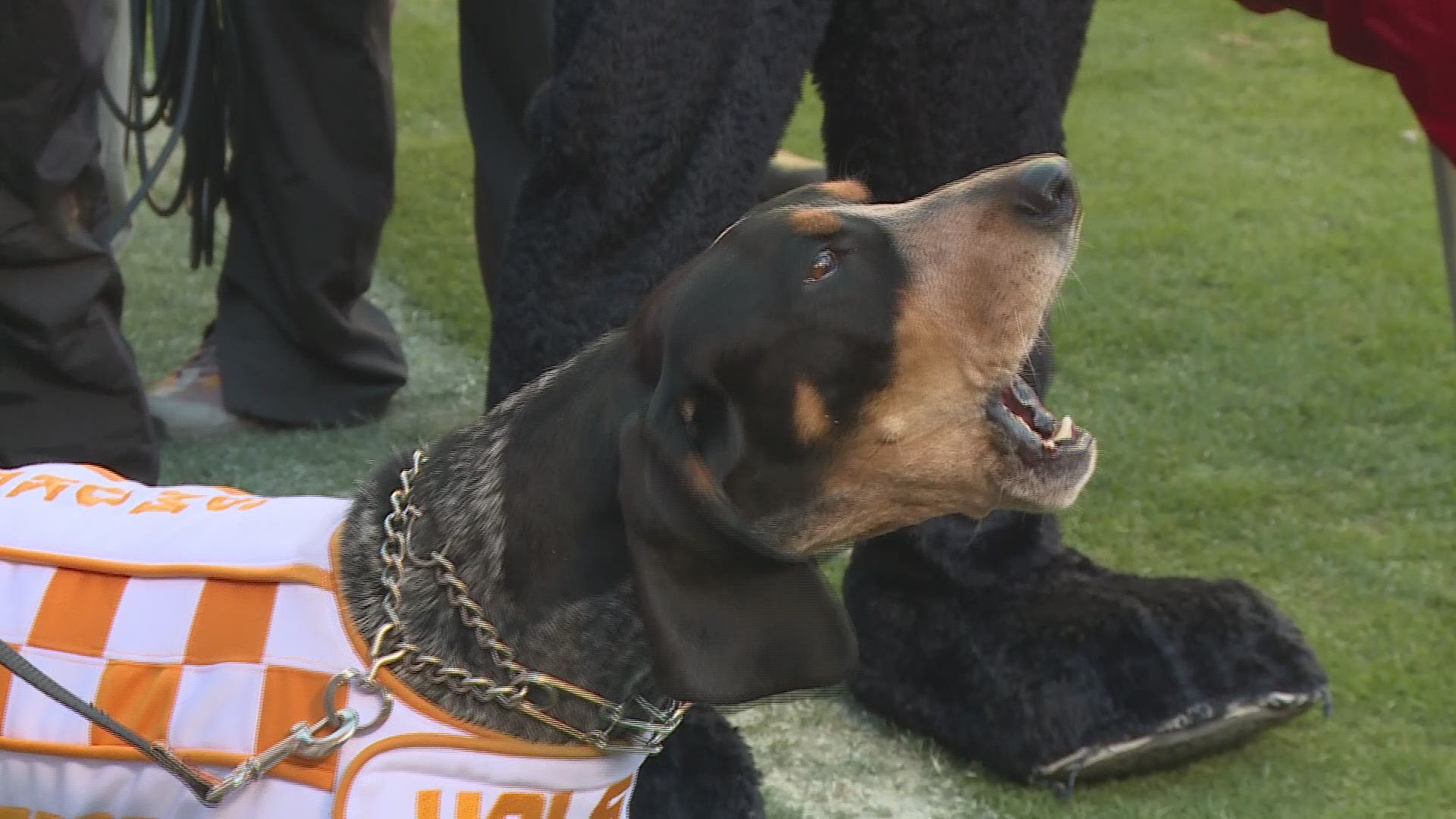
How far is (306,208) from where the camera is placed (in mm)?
4109

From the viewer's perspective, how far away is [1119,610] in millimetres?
2857

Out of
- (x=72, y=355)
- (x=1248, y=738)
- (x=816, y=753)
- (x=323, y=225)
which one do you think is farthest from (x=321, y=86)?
(x=1248, y=738)

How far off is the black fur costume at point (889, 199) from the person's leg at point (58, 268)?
1142mm

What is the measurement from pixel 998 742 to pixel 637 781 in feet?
2.24

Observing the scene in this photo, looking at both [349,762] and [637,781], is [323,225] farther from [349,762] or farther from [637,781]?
[349,762]

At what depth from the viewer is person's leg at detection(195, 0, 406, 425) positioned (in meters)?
4.02

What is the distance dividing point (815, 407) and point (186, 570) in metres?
0.85

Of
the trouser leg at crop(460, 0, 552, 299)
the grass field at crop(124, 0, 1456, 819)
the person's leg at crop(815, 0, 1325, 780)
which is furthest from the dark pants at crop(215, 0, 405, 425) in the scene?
the person's leg at crop(815, 0, 1325, 780)

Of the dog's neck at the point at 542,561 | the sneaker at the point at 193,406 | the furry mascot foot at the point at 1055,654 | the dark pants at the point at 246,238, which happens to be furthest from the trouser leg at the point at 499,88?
the dog's neck at the point at 542,561

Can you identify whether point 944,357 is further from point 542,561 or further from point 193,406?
point 193,406

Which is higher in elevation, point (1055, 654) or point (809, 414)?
point (809, 414)

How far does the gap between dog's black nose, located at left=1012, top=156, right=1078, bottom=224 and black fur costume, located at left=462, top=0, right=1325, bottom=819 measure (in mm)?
605

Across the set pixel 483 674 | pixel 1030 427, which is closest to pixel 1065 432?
pixel 1030 427

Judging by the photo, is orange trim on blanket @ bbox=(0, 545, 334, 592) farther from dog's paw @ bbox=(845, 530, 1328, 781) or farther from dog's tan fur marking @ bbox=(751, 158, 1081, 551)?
dog's paw @ bbox=(845, 530, 1328, 781)
